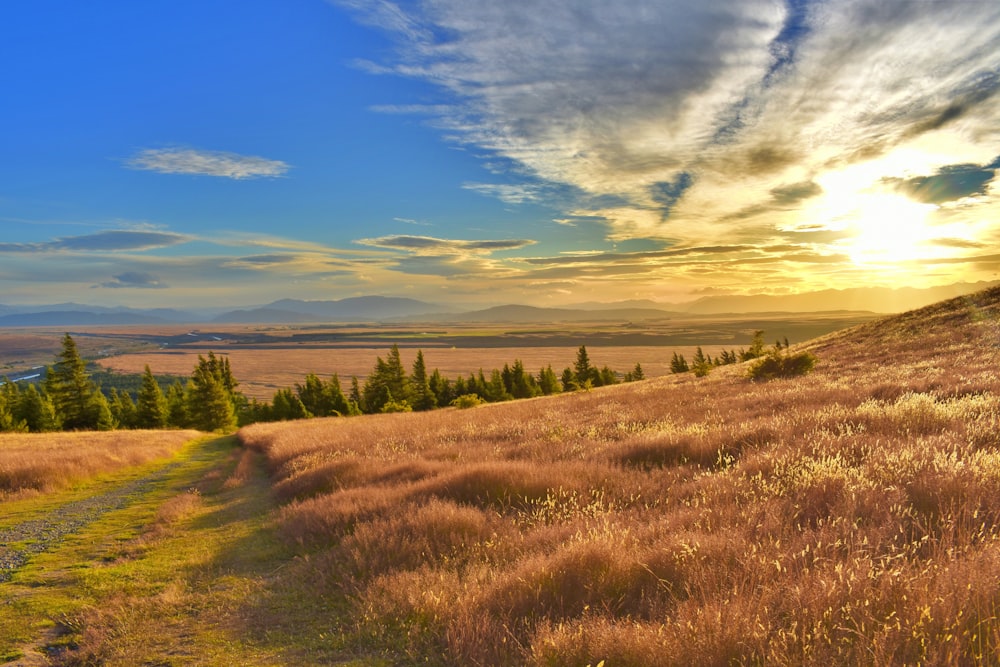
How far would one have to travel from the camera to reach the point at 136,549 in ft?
31.0

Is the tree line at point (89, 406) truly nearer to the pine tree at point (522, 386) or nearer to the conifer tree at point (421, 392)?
the conifer tree at point (421, 392)

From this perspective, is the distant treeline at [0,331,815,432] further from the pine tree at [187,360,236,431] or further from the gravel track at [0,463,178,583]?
the gravel track at [0,463,178,583]

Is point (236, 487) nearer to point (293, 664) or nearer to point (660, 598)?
point (293, 664)

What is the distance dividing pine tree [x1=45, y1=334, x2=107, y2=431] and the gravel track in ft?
146

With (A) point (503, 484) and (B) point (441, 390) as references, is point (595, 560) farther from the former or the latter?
(B) point (441, 390)

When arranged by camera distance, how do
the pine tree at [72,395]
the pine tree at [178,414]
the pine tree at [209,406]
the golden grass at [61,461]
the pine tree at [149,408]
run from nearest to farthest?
the golden grass at [61,461]
the pine tree at [72,395]
the pine tree at [209,406]
the pine tree at [149,408]
the pine tree at [178,414]

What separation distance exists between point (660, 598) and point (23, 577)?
33.3 ft

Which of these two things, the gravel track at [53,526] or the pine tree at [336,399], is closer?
the gravel track at [53,526]

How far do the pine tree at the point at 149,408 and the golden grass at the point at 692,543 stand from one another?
5670cm

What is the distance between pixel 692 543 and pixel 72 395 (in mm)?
64518

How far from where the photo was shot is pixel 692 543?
4977 millimetres

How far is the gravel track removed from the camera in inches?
368

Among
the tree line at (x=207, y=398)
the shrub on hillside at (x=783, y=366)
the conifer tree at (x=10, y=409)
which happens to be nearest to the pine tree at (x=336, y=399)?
the tree line at (x=207, y=398)

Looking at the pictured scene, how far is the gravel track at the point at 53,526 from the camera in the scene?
30.7 ft
